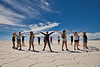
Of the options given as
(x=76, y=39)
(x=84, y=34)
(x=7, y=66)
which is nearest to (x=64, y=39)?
(x=76, y=39)

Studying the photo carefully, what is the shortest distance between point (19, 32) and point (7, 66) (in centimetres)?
374

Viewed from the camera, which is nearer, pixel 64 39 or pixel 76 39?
pixel 64 39

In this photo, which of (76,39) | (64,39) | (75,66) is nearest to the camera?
(75,66)

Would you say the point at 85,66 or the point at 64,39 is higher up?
the point at 64,39

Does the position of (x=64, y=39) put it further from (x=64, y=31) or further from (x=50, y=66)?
(x=50, y=66)

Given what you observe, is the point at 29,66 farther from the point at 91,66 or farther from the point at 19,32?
the point at 19,32

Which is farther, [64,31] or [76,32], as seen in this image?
[76,32]

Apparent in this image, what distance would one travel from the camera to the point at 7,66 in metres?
2.04

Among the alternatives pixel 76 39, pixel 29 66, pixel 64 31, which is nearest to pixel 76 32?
pixel 76 39

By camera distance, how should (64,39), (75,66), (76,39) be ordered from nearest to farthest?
(75,66) < (64,39) < (76,39)

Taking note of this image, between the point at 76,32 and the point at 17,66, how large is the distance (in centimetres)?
470

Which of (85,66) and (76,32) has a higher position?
(76,32)

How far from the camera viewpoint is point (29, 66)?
6.57ft

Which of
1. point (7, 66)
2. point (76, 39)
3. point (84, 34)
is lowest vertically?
point (7, 66)
